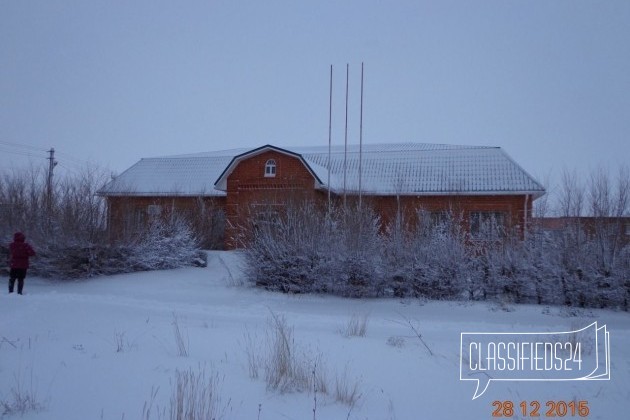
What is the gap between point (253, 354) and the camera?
253 inches

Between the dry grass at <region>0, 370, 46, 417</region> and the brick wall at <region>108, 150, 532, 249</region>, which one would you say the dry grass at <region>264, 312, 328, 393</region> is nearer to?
the dry grass at <region>0, 370, 46, 417</region>

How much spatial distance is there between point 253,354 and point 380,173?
19.7 metres

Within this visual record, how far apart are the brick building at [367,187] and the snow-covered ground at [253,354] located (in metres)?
6.89

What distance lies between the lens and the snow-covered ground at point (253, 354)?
4.90m

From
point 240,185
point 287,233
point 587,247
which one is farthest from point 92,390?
point 240,185

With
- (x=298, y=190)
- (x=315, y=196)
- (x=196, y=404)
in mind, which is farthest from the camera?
(x=315, y=196)

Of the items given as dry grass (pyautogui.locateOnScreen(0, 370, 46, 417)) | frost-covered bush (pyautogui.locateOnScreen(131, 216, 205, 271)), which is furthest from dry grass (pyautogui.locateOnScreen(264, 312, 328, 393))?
frost-covered bush (pyautogui.locateOnScreen(131, 216, 205, 271))

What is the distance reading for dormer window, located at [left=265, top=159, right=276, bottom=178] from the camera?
22.6 metres

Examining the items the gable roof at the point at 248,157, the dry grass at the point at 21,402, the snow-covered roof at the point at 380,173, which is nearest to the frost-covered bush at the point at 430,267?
the snow-covered roof at the point at 380,173

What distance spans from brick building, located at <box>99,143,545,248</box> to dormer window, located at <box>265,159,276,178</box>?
5 centimetres

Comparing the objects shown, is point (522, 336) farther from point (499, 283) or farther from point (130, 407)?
point (130, 407)

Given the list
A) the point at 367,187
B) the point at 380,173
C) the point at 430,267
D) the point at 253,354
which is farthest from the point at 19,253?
the point at 380,173

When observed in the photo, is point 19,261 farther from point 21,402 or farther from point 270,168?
point 270,168

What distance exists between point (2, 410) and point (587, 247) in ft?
43.0
